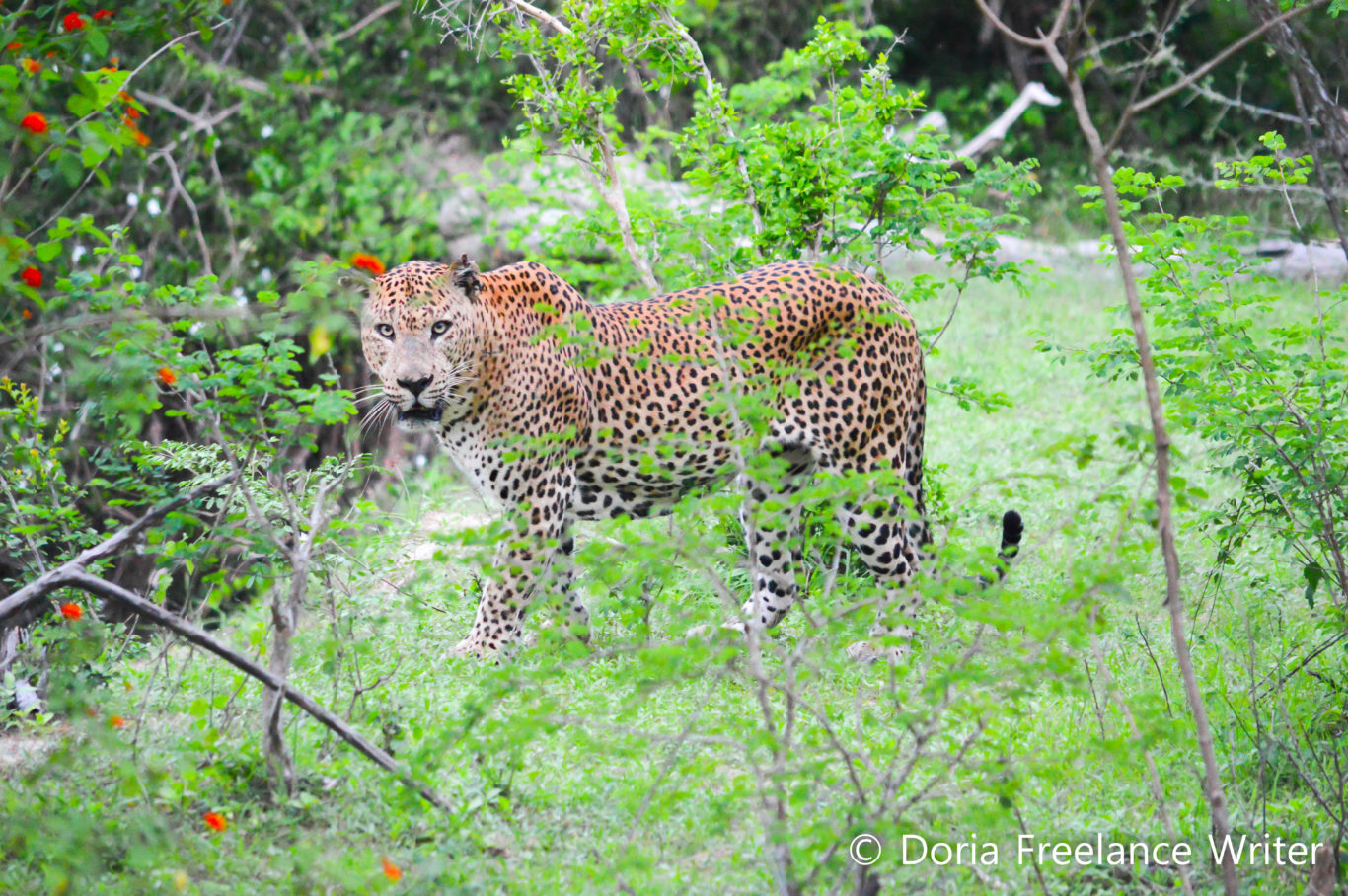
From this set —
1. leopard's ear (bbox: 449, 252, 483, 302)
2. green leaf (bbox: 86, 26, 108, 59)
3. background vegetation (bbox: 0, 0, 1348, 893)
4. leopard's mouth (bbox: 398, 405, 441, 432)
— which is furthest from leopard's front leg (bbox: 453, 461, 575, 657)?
green leaf (bbox: 86, 26, 108, 59)

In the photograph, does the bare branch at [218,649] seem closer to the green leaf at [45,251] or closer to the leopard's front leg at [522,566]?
the green leaf at [45,251]

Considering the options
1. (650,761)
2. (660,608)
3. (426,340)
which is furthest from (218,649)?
(660,608)

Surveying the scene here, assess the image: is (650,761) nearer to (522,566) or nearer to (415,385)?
(522,566)

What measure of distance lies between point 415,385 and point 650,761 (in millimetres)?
1840

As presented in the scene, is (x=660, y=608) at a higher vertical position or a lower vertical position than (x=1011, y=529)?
lower

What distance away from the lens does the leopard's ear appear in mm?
5355

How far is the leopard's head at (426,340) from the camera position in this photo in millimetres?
5254

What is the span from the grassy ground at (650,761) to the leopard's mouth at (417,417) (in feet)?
2.21

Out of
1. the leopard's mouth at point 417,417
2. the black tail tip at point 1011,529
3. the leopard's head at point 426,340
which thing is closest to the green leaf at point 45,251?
the leopard's head at point 426,340

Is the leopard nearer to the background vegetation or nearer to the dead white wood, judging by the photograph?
the background vegetation

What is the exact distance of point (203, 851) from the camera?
336cm

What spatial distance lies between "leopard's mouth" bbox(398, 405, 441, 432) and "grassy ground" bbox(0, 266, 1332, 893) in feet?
Result: 2.21

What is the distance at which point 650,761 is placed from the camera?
14.5 feet

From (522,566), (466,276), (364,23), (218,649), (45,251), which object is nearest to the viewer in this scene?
(45,251)
